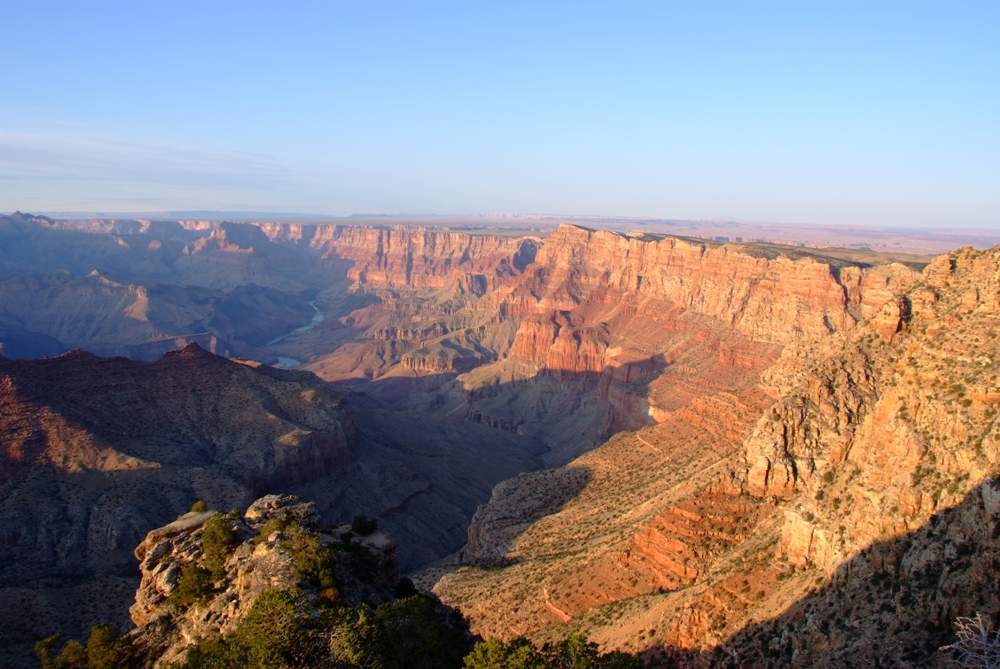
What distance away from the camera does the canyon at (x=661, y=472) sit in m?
26.7

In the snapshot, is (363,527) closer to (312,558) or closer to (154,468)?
(312,558)

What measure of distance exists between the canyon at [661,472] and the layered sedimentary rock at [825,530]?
128 millimetres

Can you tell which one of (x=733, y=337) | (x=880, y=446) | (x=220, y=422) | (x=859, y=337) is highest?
(x=859, y=337)

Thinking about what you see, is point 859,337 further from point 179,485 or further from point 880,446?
point 179,485

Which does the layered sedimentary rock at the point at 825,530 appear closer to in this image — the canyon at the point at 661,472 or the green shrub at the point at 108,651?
the canyon at the point at 661,472

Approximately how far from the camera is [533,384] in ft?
515

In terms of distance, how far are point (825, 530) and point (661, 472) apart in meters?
26.9

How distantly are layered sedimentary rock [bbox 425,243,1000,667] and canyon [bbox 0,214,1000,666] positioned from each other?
0.13 m

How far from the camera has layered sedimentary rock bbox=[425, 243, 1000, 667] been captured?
23.9 m

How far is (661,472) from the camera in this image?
56.8 meters

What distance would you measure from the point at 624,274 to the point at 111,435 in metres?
124

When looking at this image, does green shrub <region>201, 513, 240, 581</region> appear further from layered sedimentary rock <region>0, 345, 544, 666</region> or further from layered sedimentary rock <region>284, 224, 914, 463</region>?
layered sedimentary rock <region>284, 224, 914, 463</region>

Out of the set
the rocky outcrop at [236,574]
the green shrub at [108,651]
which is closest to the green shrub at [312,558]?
the rocky outcrop at [236,574]

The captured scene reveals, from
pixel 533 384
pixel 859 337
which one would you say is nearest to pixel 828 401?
pixel 859 337
